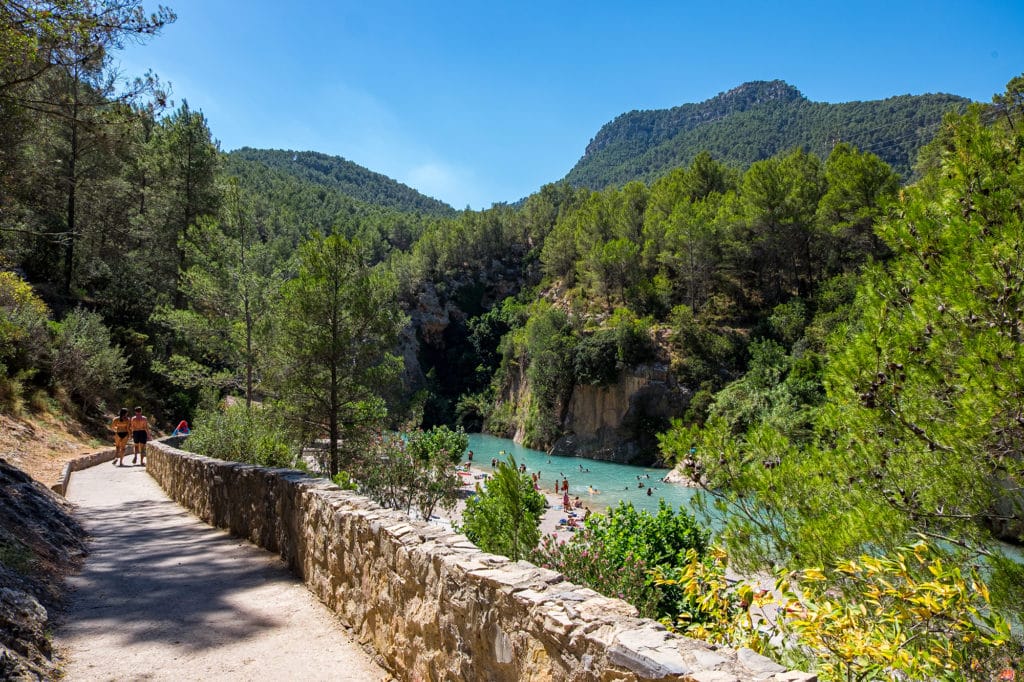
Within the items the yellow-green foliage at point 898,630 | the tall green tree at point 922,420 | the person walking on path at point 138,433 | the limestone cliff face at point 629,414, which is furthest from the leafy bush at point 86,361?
the limestone cliff face at point 629,414

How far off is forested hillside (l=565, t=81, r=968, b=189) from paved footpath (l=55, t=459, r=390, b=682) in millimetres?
42403

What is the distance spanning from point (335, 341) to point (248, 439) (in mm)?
2662

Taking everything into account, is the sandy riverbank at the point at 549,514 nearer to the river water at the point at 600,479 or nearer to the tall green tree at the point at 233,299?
the river water at the point at 600,479

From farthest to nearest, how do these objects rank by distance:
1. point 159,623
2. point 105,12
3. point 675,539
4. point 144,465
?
1. point 144,465
2. point 675,539
3. point 105,12
4. point 159,623

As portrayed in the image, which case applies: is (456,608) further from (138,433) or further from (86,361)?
(86,361)

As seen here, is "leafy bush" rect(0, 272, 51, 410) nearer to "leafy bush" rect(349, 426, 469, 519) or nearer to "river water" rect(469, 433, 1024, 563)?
"leafy bush" rect(349, 426, 469, 519)

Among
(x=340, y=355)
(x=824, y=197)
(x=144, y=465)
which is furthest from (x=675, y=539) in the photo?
(x=824, y=197)

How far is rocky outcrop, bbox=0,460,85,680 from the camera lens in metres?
→ 3.16

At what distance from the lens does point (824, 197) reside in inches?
1396

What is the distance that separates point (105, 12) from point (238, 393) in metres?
18.4

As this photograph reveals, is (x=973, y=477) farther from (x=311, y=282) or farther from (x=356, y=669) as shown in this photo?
(x=311, y=282)

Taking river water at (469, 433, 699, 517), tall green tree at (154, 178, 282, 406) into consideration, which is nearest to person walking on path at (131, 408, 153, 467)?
tall green tree at (154, 178, 282, 406)

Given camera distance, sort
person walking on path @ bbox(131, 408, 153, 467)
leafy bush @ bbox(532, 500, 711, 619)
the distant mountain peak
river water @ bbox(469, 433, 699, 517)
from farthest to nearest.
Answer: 1. the distant mountain peak
2. river water @ bbox(469, 433, 699, 517)
3. person walking on path @ bbox(131, 408, 153, 467)
4. leafy bush @ bbox(532, 500, 711, 619)

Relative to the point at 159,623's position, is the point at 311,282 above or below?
above
